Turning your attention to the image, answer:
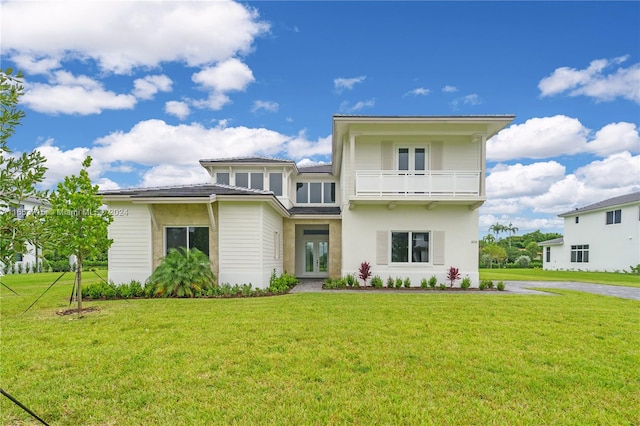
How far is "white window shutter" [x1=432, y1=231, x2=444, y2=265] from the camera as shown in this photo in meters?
→ 14.4

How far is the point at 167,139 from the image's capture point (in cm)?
2616

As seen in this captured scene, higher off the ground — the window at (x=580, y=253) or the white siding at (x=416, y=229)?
the white siding at (x=416, y=229)

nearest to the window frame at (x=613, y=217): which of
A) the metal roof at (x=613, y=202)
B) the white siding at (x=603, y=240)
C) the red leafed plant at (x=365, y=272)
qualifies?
the white siding at (x=603, y=240)

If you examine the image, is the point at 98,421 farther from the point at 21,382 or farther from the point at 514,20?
the point at 514,20

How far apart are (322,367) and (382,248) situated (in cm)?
1024

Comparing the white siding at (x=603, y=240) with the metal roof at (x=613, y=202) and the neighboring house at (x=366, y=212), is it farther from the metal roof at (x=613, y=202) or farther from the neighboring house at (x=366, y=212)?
the neighboring house at (x=366, y=212)

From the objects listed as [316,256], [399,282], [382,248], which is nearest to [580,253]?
[316,256]

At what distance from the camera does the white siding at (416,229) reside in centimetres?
1435

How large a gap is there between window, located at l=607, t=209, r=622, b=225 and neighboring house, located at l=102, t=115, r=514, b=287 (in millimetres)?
21950

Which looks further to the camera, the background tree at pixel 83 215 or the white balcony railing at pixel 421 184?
the white balcony railing at pixel 421 184

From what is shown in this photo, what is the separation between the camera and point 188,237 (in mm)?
12898

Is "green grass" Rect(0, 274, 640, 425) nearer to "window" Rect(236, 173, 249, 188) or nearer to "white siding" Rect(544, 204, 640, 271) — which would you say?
"window" Rect(236, 173, 249, 188)

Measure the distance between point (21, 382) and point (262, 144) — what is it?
28944 mm

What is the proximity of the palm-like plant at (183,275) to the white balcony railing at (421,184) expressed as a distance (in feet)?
22.2
